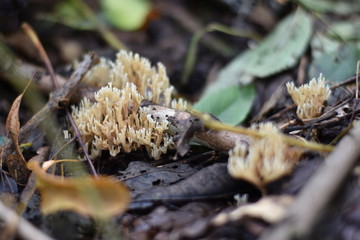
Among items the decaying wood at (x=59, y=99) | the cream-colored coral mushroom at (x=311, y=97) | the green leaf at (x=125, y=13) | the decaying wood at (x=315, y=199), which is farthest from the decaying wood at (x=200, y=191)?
the green leaf at (x=125, y=13)

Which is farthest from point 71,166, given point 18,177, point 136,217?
point 136,217

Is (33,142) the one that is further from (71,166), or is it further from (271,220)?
(271,220)

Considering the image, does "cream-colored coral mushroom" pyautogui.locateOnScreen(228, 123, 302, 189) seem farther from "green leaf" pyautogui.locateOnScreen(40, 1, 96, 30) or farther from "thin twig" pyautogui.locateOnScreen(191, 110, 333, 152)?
"green leaf" pyautogui.locateOnScreen(40, 1, 96, 30)

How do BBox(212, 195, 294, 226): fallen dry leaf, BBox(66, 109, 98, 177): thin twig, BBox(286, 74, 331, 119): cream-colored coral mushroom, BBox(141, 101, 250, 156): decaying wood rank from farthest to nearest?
1. BBox(286, 74, 331, 119): cream-colored coral mushroom
2. BBox(66, 109, 98, 177): thin twig
3. BBox(141, 101, 250, 156): decaying wood
4. BBox(212, 195, 294, 226): fallen dry leaf

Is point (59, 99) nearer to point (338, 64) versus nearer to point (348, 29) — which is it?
point (338, 64)

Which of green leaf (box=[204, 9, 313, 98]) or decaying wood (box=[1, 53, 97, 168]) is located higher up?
green leaf (box=[204, 9, 313, 98])

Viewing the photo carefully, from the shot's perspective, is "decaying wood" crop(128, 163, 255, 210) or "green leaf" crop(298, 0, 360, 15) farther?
"green leaf" crop(298, 0, 360, 15)

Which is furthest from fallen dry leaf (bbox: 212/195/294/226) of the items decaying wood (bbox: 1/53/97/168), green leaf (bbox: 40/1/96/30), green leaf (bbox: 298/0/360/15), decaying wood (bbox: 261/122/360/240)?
green leaf (bbox: 40/1/96/30)
